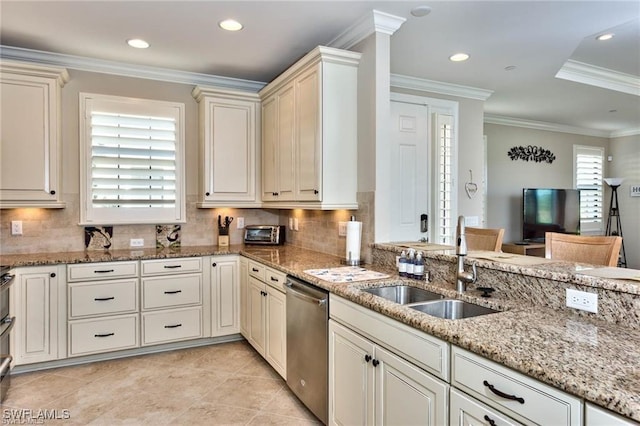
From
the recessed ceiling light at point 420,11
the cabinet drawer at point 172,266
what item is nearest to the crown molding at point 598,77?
the recessed ceiling light at point 420,11

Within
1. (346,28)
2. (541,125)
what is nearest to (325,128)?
(346,28)

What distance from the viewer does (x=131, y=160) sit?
12.5 feet

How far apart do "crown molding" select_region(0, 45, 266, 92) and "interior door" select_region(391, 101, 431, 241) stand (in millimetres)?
1569

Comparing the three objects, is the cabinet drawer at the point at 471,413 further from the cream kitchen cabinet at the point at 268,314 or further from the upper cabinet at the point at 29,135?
the upper cabinet at the point at 29,135

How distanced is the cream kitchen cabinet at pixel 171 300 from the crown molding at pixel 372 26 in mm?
2279

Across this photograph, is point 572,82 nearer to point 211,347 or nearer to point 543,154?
point 543,154

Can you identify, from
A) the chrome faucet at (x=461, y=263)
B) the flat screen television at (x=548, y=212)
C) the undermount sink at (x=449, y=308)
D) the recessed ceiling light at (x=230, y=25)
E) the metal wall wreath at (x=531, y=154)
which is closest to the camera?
the undermount sink at (x=449, y=308)

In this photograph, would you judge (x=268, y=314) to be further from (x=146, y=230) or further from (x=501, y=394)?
(x=501, y=394)

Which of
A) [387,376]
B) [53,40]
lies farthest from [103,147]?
[387,376]

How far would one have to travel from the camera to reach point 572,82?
4.35m

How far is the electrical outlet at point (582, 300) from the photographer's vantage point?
1.60m

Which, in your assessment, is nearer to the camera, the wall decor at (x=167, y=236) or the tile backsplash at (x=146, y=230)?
the tile backsplash at (x=146, y=230)

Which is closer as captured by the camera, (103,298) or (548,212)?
(103,298)

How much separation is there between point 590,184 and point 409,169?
479cm
